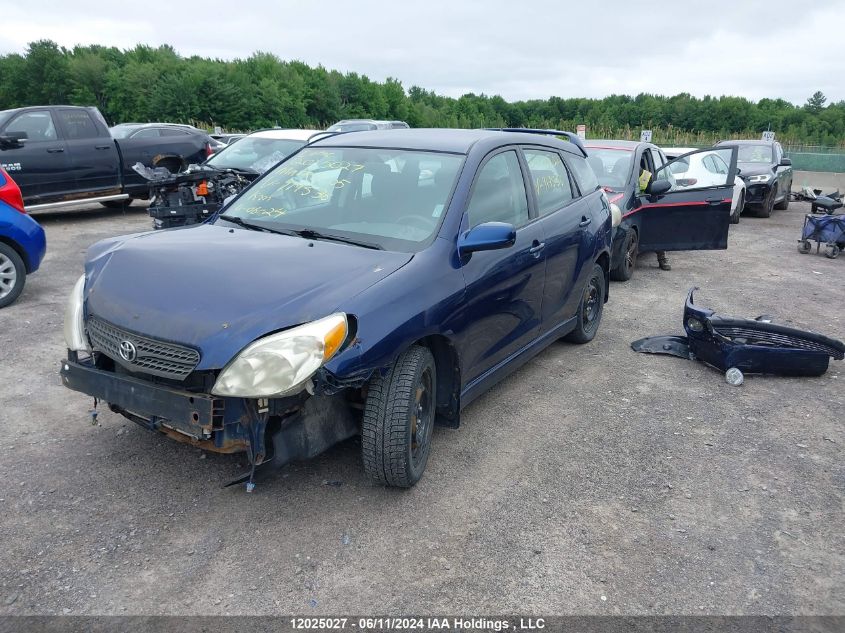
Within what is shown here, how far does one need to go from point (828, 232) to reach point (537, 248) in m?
8.54

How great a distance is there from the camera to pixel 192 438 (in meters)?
3.32

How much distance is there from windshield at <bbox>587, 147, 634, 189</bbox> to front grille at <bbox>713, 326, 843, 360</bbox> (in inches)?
142

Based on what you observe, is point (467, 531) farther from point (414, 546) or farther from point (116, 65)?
point (116, 65)

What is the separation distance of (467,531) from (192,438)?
1.42m

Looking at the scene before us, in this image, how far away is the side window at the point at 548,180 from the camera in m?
5.03

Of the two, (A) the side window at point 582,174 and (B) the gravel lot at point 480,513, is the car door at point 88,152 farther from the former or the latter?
(A) the side window at point 582,174

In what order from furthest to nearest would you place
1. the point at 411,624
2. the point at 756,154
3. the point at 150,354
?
the point at 756,154, the point at 150,354, the point at 411,624

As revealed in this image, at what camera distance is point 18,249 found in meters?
6.89

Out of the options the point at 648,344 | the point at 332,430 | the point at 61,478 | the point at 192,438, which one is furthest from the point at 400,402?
the point at 648,344

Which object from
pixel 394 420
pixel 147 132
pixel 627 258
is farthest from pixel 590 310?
pixel 147 132

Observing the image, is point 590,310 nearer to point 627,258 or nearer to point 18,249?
point 627,258

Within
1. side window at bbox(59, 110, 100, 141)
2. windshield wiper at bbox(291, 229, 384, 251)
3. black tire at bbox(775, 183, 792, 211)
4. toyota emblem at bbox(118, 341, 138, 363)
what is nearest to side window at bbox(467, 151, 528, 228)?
windshield wiper at bbox(291, 229, 384, 251)

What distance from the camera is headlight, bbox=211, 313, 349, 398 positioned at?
296cm

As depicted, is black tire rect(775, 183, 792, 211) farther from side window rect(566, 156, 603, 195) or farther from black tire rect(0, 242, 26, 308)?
black tire rect(0, 242, 26, 308)
